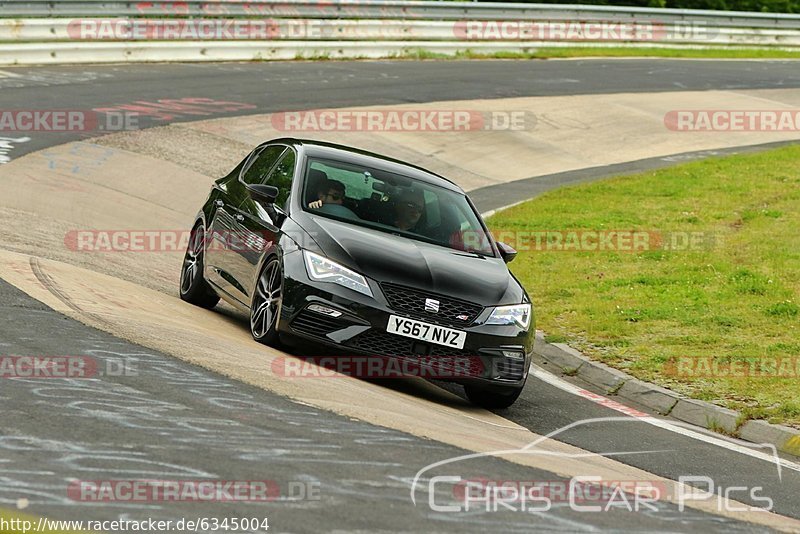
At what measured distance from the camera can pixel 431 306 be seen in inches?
362

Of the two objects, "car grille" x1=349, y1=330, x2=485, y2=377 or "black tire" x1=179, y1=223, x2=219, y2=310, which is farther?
"black tire" x1=179, y1=223, x2=219, y2=310

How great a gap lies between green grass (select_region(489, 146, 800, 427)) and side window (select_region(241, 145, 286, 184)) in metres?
3.09

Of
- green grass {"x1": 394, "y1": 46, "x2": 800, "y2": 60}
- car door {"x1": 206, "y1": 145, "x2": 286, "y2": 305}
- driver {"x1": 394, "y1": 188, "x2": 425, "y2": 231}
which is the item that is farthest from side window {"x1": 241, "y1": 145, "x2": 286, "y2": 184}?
green grass {"x1": 394, "y1": 46, "x2": 800, "y2": 60}

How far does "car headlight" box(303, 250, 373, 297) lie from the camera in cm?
919

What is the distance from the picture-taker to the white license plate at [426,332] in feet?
29.8

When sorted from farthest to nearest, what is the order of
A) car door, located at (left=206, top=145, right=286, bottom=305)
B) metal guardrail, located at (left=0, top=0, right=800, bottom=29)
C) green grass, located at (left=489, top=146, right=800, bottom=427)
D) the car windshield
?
metal guardrail, located at (left=0, top=0, right=800, bottom=29) → green grass, located at (left=489, top=146, right=800, bottom=427) → car door, located at (left=206, top=145, right=286, bottom=305) → the car windshield

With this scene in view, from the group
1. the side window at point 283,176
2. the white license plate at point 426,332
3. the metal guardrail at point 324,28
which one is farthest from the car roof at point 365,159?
the metal guardrail at point 324,28

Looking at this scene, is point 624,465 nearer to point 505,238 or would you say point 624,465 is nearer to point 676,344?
point 676,344

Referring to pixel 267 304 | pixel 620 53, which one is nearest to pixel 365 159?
pixel 267 304

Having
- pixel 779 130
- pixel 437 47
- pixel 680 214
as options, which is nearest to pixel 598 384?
pixel 680 214

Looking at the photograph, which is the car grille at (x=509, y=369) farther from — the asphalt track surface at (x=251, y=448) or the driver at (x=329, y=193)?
the driver at (x=329, y=193)

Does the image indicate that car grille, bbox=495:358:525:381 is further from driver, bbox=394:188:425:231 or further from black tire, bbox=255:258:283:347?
black tire, bbox=255:258:283:347

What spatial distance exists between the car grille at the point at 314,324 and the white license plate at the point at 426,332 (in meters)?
0.37

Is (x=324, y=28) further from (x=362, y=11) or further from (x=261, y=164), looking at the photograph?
(x=261, y=164)
